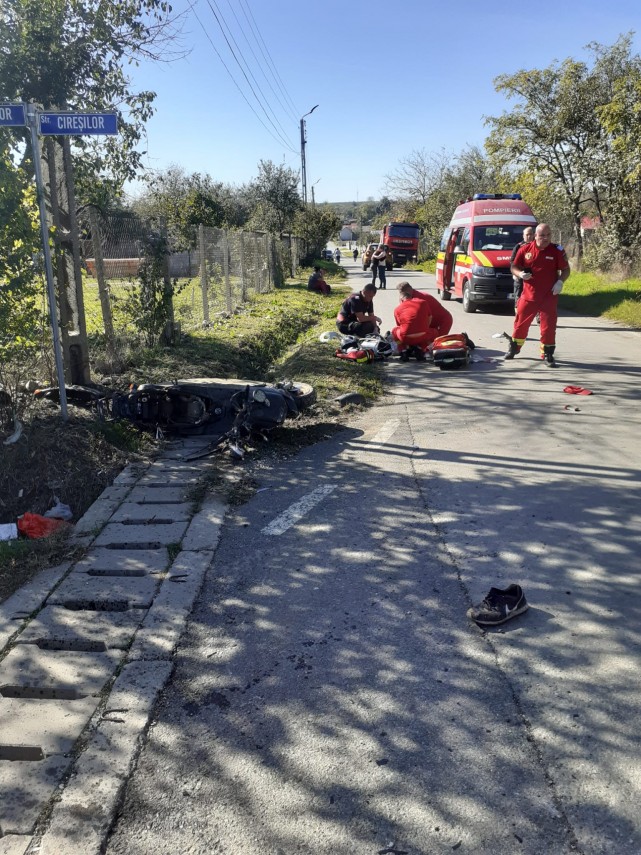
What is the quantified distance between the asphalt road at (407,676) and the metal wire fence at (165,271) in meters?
5.09

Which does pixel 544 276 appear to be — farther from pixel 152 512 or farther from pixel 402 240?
pixel 402 240

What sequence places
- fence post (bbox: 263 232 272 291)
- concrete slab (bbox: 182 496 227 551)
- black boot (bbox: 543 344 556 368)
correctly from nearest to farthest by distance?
concrete slab (bbox: 182 496 227 551), black boot (bbox: 543 344 556 368), fence post (bbox: 263 232 272 291)

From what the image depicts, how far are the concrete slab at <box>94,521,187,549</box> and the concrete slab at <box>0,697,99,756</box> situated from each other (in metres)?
1.58

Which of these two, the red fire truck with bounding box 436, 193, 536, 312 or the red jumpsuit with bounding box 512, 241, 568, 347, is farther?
the red fire truck with bounding box 436, 193, 536, 312

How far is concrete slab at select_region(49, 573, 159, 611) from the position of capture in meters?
3.82

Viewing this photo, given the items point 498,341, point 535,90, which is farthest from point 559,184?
point 498,341

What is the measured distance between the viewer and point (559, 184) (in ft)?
85.6

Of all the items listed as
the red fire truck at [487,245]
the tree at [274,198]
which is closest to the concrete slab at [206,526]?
the red fire truck at [487,245]

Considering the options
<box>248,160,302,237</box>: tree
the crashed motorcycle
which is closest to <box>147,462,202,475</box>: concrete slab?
the crashed motorcycle

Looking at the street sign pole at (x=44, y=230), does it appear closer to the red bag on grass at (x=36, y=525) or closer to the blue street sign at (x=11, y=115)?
the blue street sign at (x=11, y=115)

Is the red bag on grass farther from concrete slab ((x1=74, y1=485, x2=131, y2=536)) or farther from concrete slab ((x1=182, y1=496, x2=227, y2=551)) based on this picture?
concrete slab ((x1=182, y1=496, x2=227, y2=551))

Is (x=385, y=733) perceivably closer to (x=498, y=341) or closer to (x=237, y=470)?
(x=237, y=470)

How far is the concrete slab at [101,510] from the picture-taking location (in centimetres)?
485

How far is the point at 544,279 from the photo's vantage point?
1001cm
